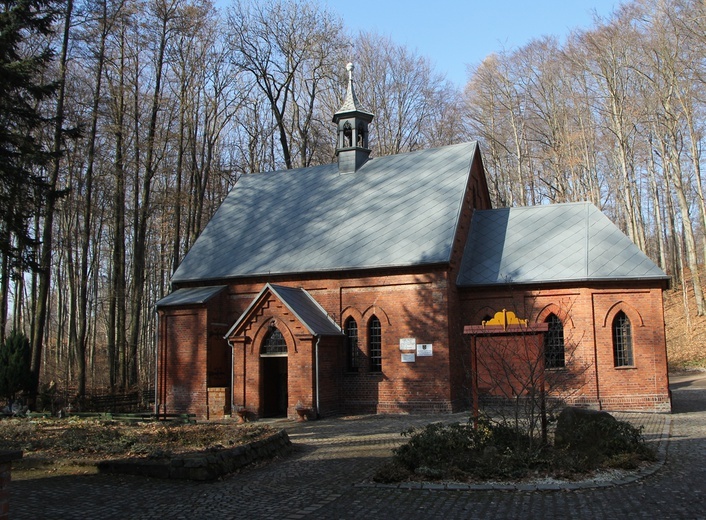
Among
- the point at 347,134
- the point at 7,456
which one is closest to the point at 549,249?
the point at 347,134

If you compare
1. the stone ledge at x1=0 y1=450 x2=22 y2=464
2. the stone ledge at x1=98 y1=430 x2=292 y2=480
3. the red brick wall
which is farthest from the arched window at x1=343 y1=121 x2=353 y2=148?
the stone ledge at x1=0 y1=450 x2=22 y2=464

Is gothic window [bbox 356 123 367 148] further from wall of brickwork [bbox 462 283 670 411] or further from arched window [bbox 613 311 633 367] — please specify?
arched window [bbox 613 311 633 367]

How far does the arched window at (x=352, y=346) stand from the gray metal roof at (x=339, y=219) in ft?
6.60

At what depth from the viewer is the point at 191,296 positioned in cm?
2342

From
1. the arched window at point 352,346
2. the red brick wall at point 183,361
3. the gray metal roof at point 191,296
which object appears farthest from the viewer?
the gray metal roof at point 191,296

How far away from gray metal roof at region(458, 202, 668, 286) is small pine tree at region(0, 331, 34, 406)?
15881mm

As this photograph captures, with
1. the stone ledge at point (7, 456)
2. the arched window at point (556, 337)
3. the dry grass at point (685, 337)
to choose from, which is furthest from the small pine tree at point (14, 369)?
the dry grass at point (685, 337)

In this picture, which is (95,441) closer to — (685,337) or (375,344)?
(375,344)

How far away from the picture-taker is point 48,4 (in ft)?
61.0

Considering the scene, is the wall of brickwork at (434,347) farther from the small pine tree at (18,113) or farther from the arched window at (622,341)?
the small pine tree at (18,113)

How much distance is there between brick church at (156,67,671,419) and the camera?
A: 2041 centimetres

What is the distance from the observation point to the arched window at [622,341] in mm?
20672

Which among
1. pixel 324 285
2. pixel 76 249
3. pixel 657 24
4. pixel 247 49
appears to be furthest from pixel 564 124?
pixel 76 249

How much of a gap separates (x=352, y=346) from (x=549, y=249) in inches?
294
